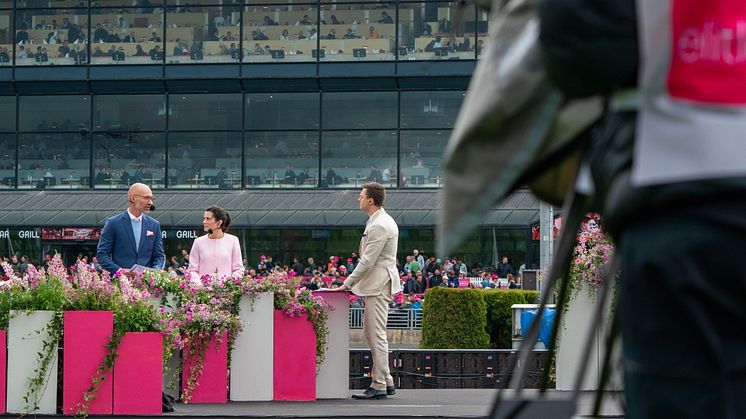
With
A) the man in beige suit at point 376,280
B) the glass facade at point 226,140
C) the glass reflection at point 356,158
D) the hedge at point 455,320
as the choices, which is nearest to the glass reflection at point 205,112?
the glass facade at point 226,140

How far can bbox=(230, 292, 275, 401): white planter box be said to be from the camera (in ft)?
34.4

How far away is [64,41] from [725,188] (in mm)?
38158

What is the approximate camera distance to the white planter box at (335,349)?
1087 centimetres

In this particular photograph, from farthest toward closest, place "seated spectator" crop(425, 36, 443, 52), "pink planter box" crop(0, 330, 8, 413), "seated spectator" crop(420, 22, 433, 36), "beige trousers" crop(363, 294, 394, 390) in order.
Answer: "seated spectator" crop(420, 22, 433, 36), "seated spectator" crop(425, 36, 443, 52), "beige trousers" crop(363, 294, 394, 390), "pink planter box" crop(0, 330, 8, 413)

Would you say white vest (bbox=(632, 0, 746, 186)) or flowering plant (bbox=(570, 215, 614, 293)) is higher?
white vest (bbox=(632, 0, 746, 186))

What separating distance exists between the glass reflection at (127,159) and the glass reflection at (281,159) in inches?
105

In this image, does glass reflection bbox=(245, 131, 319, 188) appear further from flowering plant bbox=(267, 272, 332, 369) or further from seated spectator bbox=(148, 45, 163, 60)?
flowering plant bbox=(267, 272, 332, 369)

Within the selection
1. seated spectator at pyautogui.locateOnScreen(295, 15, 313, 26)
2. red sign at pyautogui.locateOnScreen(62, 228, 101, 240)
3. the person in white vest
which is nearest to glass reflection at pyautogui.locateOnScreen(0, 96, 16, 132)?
red sign at pyautogui.locateOnScreen(62, 228, 101, 240)

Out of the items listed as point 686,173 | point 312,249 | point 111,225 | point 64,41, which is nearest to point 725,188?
point 686,173

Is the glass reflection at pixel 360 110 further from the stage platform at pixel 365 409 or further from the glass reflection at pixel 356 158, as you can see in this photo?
the stage platform at pixel 365 409

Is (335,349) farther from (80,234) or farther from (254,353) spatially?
(80,234)

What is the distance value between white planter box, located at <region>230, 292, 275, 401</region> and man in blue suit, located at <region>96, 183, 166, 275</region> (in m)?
1.31

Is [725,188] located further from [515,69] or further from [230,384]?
[230,384]

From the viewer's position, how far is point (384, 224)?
36.0 feet
